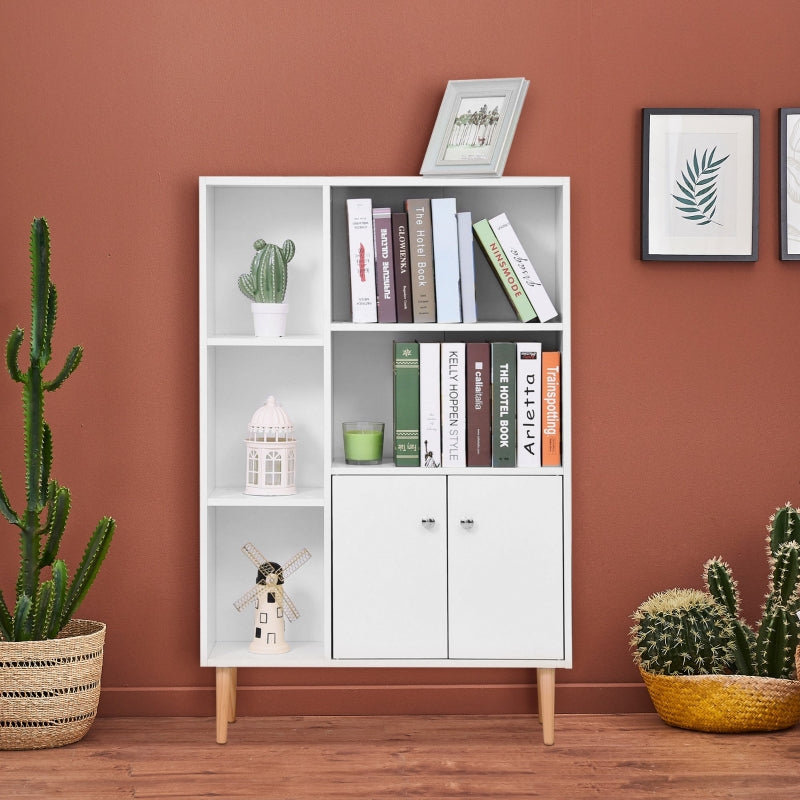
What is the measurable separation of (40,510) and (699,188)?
200 centimetres

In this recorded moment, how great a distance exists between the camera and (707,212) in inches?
108

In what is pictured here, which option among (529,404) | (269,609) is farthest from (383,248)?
(269,609)

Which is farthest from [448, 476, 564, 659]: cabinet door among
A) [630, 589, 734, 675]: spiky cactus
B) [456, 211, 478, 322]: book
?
[456, 211, 478, 322]: book

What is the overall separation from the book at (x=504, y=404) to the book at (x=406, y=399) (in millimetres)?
204

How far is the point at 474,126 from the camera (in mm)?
2637

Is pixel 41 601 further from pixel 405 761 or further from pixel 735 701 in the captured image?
pixel 735 701

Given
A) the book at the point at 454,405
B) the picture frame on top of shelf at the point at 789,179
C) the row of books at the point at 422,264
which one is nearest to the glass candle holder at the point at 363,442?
the book at the point at 454,405

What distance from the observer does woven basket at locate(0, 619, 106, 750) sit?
243cm

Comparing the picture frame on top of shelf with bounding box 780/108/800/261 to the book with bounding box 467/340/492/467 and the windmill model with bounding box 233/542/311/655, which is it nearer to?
the book with bounding box 467/340/492/467

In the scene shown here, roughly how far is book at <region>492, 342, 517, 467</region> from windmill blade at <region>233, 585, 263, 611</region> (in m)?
0.77

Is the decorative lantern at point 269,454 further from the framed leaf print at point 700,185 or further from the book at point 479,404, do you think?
the framed leaf print at point 700,185

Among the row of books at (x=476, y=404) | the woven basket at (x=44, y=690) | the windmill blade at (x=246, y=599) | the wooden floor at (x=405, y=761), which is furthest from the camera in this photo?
the windmill blade at (x=246, y=599)

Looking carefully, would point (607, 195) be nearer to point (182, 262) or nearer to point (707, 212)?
point (707, 212)

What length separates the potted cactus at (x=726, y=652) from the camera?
2.52 metres
